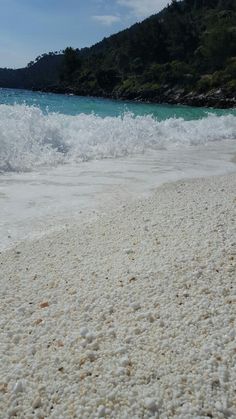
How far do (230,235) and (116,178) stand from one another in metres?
4.47

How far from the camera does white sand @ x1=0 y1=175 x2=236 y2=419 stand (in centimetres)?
241

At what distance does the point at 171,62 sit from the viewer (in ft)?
296

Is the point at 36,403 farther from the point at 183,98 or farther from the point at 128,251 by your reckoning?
the point at 183,98

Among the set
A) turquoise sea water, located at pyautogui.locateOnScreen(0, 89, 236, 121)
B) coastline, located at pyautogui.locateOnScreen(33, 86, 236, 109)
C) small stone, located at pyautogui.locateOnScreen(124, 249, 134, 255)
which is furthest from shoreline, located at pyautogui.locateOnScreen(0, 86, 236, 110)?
small stone, located at pyautogui.locateOnScreen(124, 249, 134, 255)

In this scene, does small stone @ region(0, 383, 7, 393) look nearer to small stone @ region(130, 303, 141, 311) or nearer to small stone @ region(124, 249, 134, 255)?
small stone @ region(130, 303, 141, 311)

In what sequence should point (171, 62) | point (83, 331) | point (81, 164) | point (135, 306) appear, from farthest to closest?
1. point (171, 62)
2. point (81, 164)
3. point (135, 306)
4. point (83, 331)

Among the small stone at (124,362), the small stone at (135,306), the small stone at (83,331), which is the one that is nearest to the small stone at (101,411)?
the small stone at (124,362)

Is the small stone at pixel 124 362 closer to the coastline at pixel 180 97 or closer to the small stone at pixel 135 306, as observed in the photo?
the small stone at pixel 135 306

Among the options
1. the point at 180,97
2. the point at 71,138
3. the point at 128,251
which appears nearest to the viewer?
the point at 128,251

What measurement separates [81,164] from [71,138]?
2524 millimetres

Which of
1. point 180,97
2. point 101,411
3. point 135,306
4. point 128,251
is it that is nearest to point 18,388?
point 101,411

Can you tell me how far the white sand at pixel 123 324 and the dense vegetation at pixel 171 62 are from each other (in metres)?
57.0

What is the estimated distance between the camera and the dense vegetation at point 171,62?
74.4m

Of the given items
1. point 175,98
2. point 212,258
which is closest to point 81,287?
point 212,258
